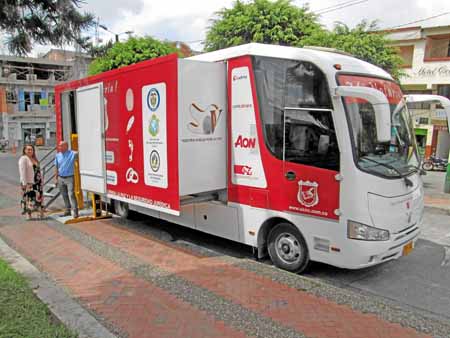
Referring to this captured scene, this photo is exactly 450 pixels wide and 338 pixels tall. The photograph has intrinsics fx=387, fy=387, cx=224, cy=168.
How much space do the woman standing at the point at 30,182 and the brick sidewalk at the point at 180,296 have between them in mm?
1753

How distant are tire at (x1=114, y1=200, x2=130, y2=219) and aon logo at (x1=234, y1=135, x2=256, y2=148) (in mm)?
3599

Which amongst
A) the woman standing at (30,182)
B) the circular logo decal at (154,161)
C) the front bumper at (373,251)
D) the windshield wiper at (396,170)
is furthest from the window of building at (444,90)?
the woman standing at (30,182)

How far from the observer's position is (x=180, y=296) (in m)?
4.48

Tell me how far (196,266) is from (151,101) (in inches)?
97.6

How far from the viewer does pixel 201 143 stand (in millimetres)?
5523

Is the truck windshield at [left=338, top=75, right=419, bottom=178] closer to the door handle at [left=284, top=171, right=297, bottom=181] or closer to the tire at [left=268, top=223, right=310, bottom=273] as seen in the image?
the door handle at [left=284, top=171, right=297, bottom=181]

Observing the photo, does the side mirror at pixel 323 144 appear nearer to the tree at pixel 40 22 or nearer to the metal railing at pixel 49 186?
the tree at pixel 40 22

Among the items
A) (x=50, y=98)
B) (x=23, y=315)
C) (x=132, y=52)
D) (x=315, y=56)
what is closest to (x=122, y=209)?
(x=23, y=315)

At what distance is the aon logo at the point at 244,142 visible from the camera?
5.35 meters

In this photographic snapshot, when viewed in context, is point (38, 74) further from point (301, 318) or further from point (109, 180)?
point (301, 318)

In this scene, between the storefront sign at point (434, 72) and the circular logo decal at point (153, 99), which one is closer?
the circular logo decal at point (153, 99)

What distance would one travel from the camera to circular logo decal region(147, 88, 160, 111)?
18.3 ft

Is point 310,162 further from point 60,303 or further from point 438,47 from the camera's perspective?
point 438,47

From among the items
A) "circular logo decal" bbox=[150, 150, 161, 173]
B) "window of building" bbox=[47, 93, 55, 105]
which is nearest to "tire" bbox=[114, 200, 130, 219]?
"circular logo decal" bbox=[150, 150, 161, 173]
